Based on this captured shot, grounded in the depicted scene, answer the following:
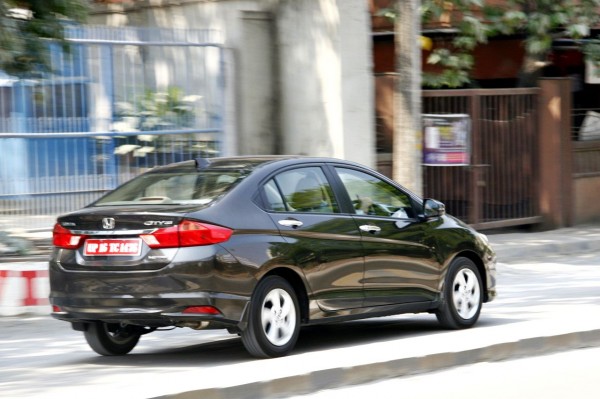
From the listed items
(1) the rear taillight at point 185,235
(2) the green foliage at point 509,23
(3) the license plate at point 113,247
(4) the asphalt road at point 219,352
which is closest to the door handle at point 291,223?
(1) the rear taillight at point 185,235

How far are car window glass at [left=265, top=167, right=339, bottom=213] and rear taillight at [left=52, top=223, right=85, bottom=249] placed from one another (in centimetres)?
A: 142

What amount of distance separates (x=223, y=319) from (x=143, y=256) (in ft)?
2.30

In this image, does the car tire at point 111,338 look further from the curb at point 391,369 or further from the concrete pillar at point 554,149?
the concrete pillar at point 554,149

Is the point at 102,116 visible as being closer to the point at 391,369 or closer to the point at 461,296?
the point at 461,296

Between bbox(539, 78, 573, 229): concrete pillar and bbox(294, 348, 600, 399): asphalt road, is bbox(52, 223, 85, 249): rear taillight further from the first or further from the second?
bbox(539, 78, 573, 229): concrete pillar

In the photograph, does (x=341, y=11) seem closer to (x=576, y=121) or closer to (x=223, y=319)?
(x=576, y=121)

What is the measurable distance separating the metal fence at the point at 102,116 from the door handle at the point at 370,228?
601cm

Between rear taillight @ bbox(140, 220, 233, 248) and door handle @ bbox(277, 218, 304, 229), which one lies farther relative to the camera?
door handle @ bbox(277, 218, 304, 229)

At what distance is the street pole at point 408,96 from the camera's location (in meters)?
15.8

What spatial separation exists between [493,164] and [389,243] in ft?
31.7

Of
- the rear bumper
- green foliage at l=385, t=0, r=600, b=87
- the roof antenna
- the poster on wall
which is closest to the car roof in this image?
the roof antenna

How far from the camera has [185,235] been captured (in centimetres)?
830

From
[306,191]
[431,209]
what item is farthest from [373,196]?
[306,191]

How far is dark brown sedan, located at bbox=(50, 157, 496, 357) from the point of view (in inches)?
328
